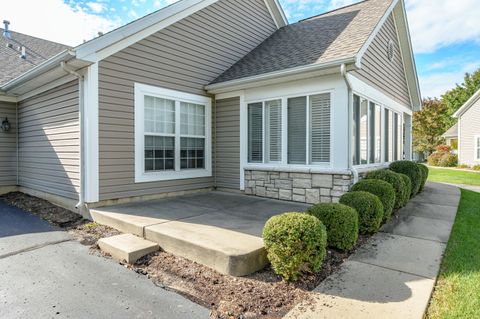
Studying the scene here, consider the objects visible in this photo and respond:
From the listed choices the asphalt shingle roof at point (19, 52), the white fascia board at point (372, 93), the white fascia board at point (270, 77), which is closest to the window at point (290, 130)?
the white fascia board at point (270, 77)

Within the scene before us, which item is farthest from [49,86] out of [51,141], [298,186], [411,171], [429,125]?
[429,125]

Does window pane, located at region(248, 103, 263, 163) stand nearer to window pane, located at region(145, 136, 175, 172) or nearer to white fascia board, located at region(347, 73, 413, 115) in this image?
window pane, located at region(145, 136, 175, 172)

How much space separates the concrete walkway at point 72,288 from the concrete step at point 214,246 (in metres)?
0.61

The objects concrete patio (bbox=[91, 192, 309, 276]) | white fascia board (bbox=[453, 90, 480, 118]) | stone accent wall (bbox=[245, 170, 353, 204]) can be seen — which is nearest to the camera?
concrete patio (bbox=[91, 192, 309, 276])

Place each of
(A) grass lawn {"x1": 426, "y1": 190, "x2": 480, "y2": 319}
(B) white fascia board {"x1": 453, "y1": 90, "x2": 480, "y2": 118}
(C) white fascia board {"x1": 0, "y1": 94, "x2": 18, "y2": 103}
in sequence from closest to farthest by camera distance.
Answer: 1. (A) grass lawn {"x1": 426, "y1": 190, "x2": 480, "y2": 319}
2. (C) white fascia board {"x1": 0, "y1": 94, "x2": 18, "y2": 103}
3. (B) white fascia board {"x1": 453, "y1": 90, "x2": 480, "y2": 118}

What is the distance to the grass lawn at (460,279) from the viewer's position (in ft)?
8.91

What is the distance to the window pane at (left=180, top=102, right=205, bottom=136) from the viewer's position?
24.8ft

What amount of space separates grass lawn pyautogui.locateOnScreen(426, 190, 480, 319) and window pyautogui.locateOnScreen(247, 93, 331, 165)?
278cm

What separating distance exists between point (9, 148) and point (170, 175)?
5.37 metres

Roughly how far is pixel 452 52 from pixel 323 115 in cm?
3988

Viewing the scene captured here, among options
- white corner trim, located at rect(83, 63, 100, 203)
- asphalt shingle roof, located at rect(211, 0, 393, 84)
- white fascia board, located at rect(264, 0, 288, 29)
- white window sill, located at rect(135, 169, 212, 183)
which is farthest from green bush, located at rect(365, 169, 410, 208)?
white fascia board, located at rect(264, 0, 288, 29)

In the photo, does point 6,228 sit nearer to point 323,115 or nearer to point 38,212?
point 38,212

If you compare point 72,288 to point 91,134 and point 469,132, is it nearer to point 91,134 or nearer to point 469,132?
point 91,134

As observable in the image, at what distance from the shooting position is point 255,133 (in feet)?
25.2
